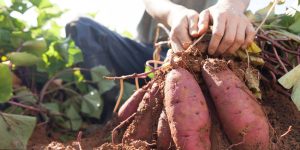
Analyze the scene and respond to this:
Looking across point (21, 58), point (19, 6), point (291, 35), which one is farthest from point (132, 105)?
point (19, 6)

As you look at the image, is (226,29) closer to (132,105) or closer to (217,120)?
(217,120)

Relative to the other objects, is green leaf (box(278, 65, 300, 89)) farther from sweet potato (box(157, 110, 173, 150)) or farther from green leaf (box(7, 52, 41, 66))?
green leaf (box(7, 52, 41, 66))

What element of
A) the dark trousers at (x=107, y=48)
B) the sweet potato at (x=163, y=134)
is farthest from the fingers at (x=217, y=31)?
the dark trousers at (x=107, y=48)

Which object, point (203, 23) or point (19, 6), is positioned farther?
point (19, 6)

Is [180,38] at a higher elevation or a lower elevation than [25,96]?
higher

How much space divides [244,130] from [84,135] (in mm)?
836

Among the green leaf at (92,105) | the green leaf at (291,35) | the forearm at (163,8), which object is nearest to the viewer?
the green leaf at (291,35)

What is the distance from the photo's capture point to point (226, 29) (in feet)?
3.65

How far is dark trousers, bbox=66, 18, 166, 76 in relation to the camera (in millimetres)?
2242

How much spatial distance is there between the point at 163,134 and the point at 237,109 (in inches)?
7.6

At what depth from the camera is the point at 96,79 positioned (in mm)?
2051

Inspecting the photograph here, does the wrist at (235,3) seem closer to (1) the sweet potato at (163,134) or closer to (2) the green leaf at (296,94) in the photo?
(2) the green leaf at (296,94)

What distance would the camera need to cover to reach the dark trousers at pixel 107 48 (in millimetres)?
2242

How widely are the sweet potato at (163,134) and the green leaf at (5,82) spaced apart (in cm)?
60
